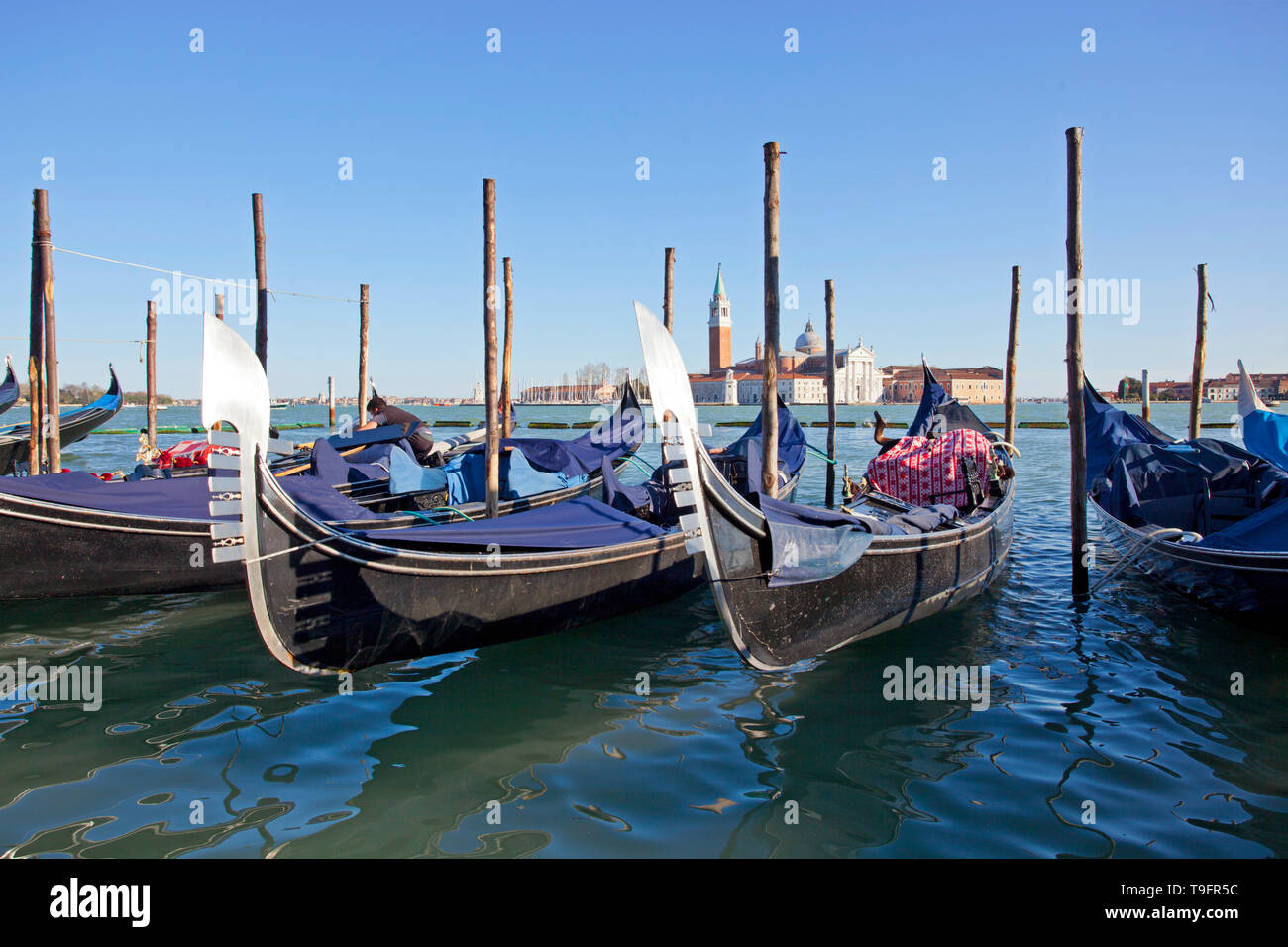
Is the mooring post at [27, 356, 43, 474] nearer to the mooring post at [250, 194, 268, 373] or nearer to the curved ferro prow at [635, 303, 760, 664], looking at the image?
the mooring post at [250, 194, 268, 373]

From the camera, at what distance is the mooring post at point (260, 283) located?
8.28 m

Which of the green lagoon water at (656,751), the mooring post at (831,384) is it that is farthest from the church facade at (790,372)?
the green lagoon water at (656,751)

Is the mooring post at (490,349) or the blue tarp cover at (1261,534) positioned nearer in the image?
the blue tarp cover at (1261,534)

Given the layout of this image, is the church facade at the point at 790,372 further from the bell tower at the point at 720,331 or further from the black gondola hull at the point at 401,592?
the black gondola hull at the point at 401,592

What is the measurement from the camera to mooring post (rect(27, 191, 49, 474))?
21.5 ft

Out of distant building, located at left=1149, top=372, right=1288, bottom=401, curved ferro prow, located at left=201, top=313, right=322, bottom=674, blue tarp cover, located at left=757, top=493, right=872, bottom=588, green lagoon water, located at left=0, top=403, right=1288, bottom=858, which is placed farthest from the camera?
distant building, located at left=1149, top=372, right=1288, bottom=401

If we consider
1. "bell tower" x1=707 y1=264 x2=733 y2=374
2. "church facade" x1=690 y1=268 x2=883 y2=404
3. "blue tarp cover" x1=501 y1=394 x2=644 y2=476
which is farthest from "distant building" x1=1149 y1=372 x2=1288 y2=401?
"blue tarp cover" x1=501 y1=394 x2=644 y2=476

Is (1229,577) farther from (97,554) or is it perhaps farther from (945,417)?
(97,554)

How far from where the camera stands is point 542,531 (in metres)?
4.19

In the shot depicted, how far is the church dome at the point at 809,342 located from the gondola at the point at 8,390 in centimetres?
7950

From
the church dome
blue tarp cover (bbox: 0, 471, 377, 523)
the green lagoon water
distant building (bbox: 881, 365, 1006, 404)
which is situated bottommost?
the green lagoon water

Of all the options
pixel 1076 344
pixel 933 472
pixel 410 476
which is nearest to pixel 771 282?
pixel 933 472
